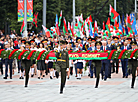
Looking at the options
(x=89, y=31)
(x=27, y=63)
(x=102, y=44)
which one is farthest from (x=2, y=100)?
(x=89, y=31)

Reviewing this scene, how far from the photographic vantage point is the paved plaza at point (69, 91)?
45.7 feet

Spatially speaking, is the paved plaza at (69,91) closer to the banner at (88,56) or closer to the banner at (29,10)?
the banner at (88,56)

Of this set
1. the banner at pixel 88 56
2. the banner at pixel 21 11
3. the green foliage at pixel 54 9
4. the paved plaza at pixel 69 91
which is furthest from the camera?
the green foliage at pixel 54 9

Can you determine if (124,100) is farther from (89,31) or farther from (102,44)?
(89,31)

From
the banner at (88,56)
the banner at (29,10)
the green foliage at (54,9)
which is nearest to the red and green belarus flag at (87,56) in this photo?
the banner at (88,56)

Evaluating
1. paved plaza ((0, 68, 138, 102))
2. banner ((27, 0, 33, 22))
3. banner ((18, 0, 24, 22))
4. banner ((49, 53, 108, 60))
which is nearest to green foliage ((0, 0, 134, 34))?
banner ((18, 0, 24, 22))

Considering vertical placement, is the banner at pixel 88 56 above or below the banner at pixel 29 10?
below

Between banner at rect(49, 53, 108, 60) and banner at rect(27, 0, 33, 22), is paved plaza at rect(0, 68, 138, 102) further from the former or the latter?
banner at rect(27, 0, 33, 22)

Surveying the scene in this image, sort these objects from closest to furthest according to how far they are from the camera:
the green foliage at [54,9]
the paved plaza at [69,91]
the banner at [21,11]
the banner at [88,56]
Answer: the paved plaza at [69,91]
the banner at [88,56]
the banner at [21,11]
the green foliage at [54,9]

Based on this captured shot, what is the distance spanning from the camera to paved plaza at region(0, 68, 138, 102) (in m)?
13.9

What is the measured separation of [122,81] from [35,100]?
6.71m

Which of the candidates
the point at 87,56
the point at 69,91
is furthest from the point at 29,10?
the point at 69,91

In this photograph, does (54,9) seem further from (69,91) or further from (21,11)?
(69,91)

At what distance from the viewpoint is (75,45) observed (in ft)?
73.2
